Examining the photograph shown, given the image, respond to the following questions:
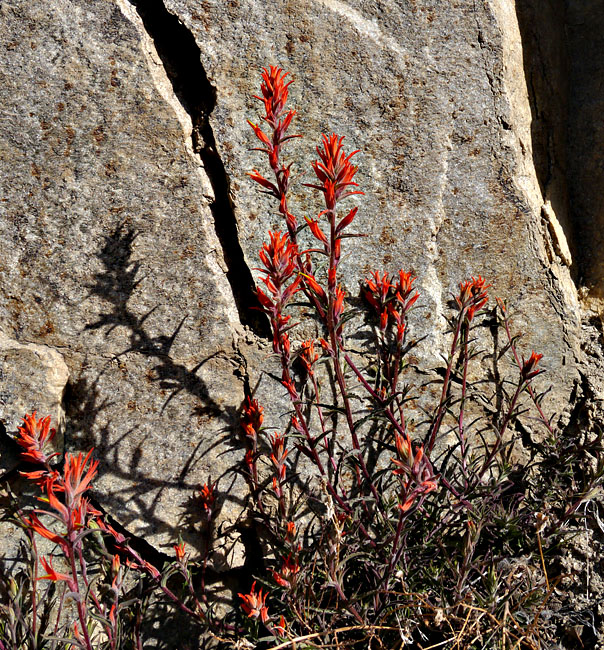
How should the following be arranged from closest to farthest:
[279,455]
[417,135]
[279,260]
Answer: [279,260] → [279,455] → [417,135]

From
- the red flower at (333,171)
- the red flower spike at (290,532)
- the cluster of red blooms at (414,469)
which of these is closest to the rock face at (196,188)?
the red flower spike at (290,532)

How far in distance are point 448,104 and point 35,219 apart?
5.48ft

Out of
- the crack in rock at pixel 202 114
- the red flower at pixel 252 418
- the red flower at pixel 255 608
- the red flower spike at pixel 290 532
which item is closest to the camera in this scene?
the red flower at pixel 255 608

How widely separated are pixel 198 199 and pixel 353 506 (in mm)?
1308

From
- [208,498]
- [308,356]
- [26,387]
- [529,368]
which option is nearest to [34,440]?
[26,387]

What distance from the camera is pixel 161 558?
241 cm

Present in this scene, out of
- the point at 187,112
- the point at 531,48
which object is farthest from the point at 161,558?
the point at 531,48

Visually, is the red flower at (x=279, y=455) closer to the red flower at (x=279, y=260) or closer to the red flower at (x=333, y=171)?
the red flower at (x=279, y=260)

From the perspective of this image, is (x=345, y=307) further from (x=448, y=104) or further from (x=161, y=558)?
(x=161, y=558)

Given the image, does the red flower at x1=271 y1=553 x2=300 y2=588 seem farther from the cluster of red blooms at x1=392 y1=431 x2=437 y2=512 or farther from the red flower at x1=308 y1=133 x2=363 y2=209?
the red flower at x1=308 y1=133 x2=363 y2=209

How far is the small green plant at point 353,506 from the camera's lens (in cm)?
194

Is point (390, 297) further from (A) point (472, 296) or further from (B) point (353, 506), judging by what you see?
(B) point (353, 506)

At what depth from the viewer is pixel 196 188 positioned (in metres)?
2.38

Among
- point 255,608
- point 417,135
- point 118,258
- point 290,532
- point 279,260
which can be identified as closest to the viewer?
point 279,260
